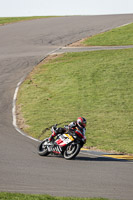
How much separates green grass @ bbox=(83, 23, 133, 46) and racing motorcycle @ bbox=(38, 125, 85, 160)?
84.7 feet

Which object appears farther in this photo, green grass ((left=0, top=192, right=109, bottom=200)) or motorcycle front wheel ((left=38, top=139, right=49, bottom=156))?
motorcycle front wheel ((left=38, top=139, right=49, bottom=156))

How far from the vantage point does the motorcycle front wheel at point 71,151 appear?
516 inches

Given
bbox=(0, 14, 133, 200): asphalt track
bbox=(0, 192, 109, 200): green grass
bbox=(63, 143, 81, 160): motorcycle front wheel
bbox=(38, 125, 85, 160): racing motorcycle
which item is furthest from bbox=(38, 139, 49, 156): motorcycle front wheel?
bbox=(0, 192, 109, 200): green grass

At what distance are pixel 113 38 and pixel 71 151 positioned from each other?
29167 mm

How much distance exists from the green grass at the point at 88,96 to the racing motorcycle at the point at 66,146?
8.99ft

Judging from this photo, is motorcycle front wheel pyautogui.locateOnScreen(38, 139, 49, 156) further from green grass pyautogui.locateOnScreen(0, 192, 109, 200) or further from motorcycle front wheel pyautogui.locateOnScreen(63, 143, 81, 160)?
green grass pyautogui.locateOnScreen(0, 192, 109, 200)

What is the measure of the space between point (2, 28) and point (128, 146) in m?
36.8

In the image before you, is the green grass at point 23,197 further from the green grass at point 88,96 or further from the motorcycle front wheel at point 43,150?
the green grass at point 88,96

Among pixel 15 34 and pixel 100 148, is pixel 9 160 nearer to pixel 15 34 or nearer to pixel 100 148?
pixel 100 148

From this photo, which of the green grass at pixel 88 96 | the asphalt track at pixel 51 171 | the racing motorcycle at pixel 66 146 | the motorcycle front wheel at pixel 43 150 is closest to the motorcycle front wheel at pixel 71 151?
the racing motorcycle at pixel 66 146

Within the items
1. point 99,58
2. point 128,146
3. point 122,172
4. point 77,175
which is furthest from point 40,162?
point 99,58

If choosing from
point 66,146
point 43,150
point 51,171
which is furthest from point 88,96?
point 51,171

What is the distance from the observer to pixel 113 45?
38.1m

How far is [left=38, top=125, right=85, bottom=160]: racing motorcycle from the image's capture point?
13.1 meters
